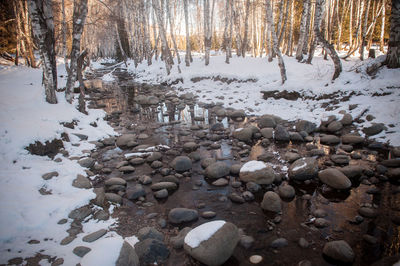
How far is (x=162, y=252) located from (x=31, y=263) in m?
1.57

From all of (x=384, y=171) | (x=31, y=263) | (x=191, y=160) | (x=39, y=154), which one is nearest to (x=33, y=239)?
(x=31, y=263)

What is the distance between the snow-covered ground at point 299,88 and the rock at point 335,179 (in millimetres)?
2574

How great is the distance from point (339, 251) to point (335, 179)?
1844 mm

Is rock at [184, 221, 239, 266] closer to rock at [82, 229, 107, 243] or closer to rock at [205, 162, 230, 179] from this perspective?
rock at [82, 229, 107, 243]

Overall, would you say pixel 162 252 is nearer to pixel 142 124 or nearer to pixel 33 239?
pixel 33 239

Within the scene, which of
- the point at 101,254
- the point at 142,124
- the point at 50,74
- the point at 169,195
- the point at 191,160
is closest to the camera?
the point at 101,254

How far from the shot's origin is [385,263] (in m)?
2.38

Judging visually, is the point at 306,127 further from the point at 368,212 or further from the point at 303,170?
the point at 368,212

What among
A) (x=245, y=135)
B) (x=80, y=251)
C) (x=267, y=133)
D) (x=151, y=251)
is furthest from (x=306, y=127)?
(x=80, y=251)

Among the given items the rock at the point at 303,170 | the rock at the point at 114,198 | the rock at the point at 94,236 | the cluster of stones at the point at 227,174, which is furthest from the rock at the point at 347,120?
the rock at the point at 94,236

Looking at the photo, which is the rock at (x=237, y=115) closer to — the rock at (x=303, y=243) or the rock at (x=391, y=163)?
the rock at (x=391, y=163)

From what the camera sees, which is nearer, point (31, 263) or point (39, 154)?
point (31, 263)

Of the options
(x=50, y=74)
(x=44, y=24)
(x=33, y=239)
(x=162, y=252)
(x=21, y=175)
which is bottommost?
(x=162, y=252)

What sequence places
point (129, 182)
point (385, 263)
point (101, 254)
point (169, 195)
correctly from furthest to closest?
point (129, 182) < point (169, 195) < point (101, 254) < point (385, 263)
